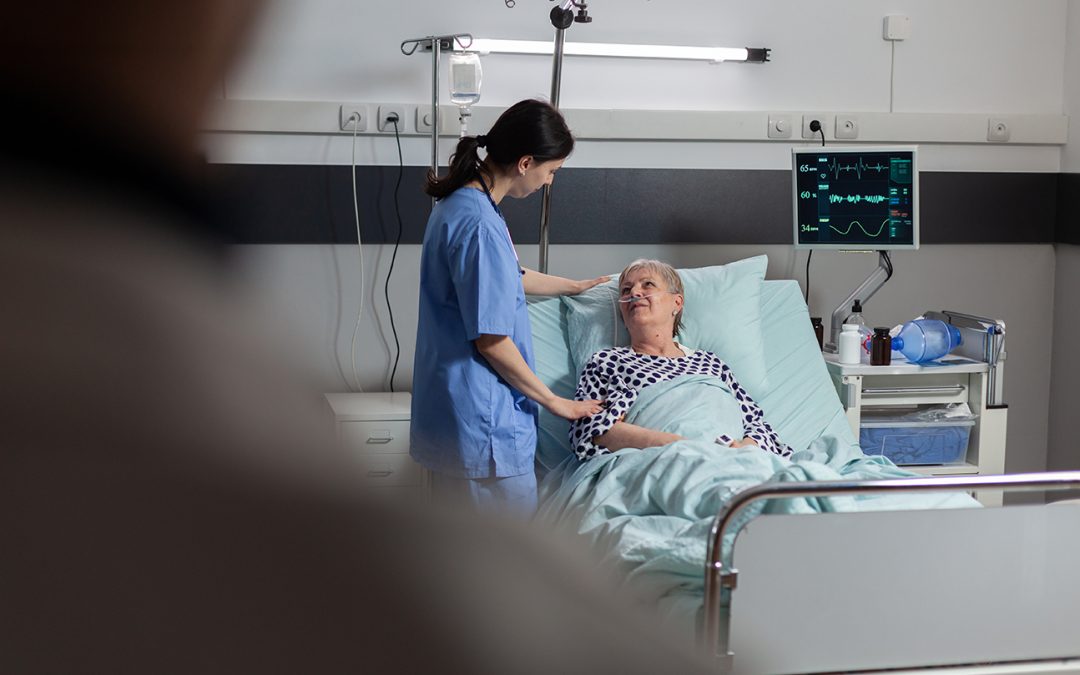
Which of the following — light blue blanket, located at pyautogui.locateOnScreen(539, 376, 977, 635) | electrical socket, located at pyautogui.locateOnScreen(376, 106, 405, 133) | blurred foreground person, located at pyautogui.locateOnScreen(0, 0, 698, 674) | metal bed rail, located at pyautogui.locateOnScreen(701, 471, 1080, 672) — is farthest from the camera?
electrical socket, located at pyautogui.locateOnScreen(376, 106, 405, 133)

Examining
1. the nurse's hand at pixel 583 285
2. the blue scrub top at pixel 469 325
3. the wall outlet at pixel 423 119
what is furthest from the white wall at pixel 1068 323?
the blue scrub top at pixel 469 325

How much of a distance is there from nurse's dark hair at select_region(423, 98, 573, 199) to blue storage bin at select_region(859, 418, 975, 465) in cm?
157

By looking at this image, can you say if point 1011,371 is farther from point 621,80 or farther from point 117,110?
point 117,110

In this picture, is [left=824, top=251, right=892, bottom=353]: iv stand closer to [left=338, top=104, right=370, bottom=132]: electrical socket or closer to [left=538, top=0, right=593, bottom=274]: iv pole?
[left=538, top=0, right=593, bottom=274]: iv pole

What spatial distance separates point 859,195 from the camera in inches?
147

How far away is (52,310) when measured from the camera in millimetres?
204

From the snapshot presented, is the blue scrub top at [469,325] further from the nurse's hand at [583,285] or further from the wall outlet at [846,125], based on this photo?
the wall outlet at [846,125]

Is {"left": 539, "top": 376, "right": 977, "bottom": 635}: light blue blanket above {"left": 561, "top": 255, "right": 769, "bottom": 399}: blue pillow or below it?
below

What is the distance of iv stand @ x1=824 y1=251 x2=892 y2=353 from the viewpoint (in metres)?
3.80

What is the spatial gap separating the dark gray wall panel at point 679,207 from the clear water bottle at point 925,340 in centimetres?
66

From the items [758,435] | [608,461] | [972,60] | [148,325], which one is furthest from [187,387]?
[972,60]

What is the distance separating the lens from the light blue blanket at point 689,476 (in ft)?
7.30

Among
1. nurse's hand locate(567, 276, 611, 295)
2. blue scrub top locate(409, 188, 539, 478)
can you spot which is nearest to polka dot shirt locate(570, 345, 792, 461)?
nurse's hand locate(567, 276, 611, 295)

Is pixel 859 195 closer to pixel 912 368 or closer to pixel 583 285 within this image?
pixel 912 368
